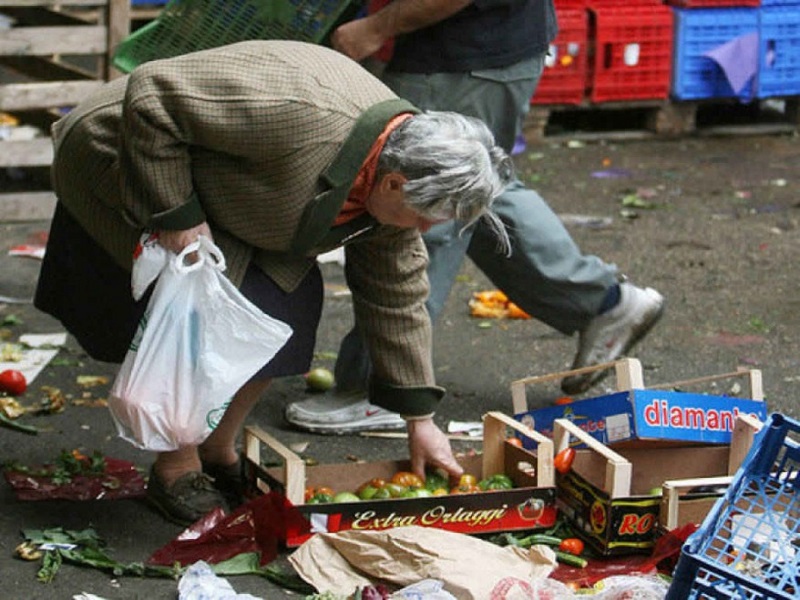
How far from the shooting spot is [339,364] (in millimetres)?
4754

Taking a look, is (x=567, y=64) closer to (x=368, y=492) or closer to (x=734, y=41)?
(x=734, y=41)

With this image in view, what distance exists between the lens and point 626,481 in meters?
3.60

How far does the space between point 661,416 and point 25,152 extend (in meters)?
3.69

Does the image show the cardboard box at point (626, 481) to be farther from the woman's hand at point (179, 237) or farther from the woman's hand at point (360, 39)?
the woman's hand at point (360, 39)

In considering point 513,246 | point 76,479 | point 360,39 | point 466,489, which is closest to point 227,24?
point 360,39

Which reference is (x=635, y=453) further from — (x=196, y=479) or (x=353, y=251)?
(x=196, y=479)

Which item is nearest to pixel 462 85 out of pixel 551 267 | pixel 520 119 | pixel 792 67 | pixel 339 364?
pixel 520 119

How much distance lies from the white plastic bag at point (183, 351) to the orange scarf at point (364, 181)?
13.0 inches

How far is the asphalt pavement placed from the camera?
394 cm

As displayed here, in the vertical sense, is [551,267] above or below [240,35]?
below

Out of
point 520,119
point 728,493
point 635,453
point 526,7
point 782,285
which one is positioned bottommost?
point 782,285

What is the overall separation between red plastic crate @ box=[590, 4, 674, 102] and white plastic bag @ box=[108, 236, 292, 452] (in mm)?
5351

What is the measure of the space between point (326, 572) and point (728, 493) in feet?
3.39


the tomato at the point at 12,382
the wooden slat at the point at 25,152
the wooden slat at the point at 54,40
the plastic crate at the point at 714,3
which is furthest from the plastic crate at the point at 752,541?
the plastic crate at the point at 714,3
